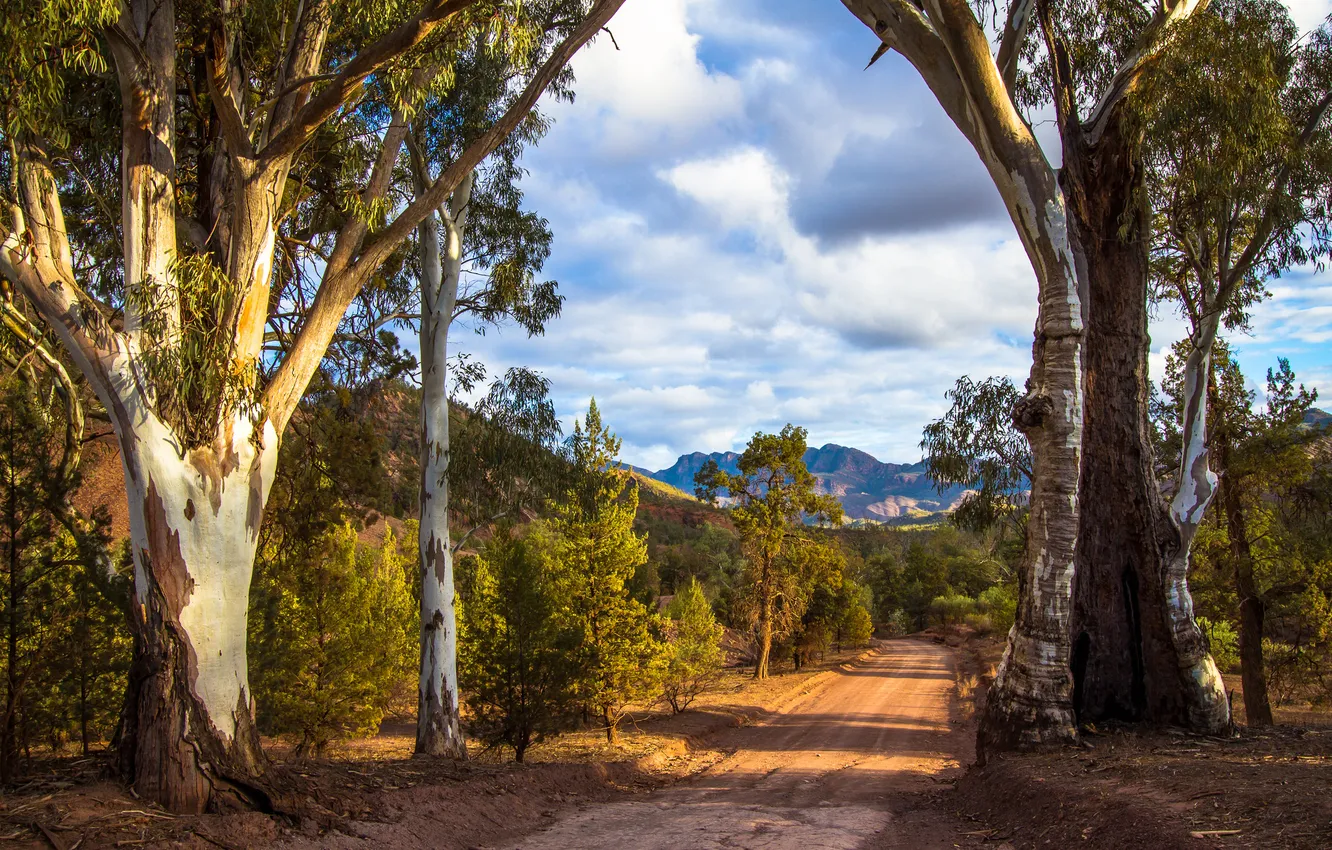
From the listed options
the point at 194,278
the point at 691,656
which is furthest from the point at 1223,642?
the point at 194,278

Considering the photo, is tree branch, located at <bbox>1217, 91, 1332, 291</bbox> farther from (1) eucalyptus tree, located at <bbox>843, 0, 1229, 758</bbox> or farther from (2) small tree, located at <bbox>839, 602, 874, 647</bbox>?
(2) small tree, located at <bbox>839, 602, 874, 647</bbox>

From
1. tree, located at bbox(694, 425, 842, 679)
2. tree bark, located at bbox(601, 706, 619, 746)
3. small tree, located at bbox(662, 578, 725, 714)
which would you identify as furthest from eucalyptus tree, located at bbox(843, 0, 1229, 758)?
tree, located at bbox(694, 425, 842, 679)

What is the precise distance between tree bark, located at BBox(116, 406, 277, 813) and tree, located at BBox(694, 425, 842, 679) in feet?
73.6

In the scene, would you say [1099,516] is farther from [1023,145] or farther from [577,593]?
[577,593]

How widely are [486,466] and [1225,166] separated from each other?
11.0 meters

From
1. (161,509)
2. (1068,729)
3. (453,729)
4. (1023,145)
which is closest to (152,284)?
(161,509)

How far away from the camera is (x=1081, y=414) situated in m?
7.75

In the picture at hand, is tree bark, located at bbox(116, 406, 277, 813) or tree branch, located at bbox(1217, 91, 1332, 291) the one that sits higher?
tree branch, located at bbox(1217, 91, 1332, 291)

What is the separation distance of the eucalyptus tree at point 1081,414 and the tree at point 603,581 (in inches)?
301

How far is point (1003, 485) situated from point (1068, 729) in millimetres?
7959

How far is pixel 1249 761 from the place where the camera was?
6.04 m

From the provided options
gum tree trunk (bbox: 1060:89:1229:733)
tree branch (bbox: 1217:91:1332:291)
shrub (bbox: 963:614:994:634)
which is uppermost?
tree branch (bbox: 1217:91:1332:291)

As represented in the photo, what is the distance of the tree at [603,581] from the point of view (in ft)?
46.6

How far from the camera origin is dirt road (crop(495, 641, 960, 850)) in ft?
20.0
